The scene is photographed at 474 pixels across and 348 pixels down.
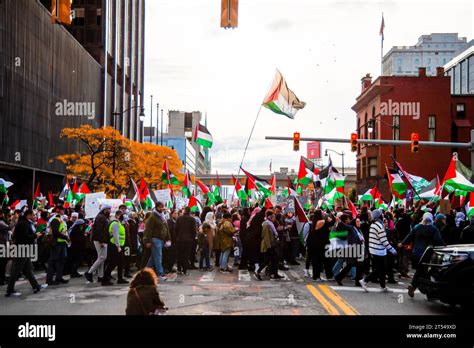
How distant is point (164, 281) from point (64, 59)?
45961 mm

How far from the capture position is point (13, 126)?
4428 centimetres

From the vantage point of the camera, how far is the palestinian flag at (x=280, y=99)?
74.2ft

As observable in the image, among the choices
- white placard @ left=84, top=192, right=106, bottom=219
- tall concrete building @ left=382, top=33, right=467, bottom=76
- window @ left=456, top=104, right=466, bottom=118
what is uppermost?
tall concrete building @ left=382, top=33, right=467, bottom=76

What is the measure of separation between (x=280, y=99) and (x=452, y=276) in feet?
44.2

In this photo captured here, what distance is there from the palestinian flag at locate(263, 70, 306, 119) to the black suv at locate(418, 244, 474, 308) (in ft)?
40.9

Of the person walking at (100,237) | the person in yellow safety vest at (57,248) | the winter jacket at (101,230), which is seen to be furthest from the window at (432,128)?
the person in yellow safety vest at (57,248)

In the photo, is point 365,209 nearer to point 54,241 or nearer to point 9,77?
point 54,241

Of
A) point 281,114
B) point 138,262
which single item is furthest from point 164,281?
point 281,114

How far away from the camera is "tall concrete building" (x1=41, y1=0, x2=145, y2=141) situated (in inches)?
2904

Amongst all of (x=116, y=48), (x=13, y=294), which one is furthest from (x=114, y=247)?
(x=116, y=48)

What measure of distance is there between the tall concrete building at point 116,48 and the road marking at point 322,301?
5150 centimetres

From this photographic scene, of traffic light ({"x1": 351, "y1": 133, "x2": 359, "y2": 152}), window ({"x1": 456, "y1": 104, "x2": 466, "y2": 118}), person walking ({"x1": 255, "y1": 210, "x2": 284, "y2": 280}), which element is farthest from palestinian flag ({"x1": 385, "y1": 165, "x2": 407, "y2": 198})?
window ({"x1": 456, "y1": 104, "x2": 466, "y2": 118})

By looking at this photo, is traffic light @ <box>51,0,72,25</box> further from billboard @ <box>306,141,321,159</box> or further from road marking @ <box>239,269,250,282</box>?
billboard @ <box>306,141,321,159</box>

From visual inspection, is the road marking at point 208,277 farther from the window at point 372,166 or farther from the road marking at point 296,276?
the window at point 372,166
